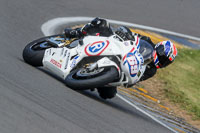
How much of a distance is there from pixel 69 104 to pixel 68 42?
2.11 meters

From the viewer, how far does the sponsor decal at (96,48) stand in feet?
23.0

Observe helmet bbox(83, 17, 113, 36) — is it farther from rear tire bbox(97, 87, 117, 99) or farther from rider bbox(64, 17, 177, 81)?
rear tire bbox(97, 87, 117, 99)

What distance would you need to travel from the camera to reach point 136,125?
6.27 metres

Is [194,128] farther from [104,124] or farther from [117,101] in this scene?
[104,124]

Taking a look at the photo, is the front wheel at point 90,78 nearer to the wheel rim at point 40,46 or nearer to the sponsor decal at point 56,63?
the sponsor decal at point 56,63

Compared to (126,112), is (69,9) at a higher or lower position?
lower

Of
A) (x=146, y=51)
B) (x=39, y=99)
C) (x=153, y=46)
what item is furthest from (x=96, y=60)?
(x=39, y=99)

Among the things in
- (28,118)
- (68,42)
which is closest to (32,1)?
(68,42)

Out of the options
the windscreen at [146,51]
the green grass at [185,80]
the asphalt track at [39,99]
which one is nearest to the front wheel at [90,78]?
the asphalt track at [39,99]

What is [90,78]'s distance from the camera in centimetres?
670

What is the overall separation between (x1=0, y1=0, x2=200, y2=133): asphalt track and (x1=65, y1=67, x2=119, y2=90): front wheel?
126mm

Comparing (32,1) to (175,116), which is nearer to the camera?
(175,116)

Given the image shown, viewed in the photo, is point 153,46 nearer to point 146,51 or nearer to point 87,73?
point 146,51

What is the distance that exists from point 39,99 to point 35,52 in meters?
2.49
